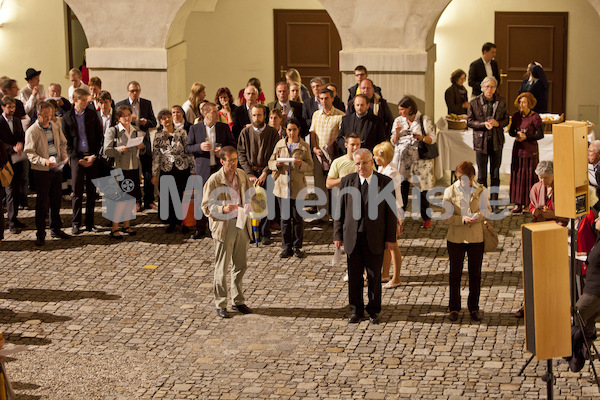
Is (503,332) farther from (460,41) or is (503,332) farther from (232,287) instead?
(460,41)

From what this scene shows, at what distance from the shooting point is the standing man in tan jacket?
1409 cm

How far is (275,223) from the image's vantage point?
1504 centimetres

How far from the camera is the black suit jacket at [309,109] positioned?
50.2 ft

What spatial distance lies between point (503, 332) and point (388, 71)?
6.73 metres

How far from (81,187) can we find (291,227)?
310cm

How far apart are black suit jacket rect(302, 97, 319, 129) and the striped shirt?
1.75 feet

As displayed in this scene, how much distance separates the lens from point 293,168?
13.6 meters

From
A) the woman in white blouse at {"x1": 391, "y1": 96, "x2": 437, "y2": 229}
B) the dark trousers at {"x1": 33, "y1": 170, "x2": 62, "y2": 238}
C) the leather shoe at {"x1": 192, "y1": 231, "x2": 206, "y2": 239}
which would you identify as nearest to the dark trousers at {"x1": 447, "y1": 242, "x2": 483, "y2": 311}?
the woman in white blouse at {"x1": 391, "y1": 96, "x2": 437, "y2": 229}

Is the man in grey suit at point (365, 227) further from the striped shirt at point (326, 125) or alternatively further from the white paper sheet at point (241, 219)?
the striped shirt at point (326, 125)

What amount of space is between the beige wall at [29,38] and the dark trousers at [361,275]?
11773mm

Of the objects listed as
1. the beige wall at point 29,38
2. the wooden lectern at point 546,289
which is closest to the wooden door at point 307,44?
the beige wall at point 29,38

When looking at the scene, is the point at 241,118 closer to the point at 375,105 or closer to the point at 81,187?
the point at 375,105

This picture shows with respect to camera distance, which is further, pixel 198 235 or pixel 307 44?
pixel 307 44

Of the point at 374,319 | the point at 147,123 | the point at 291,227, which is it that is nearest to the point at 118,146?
the point at 147,123
